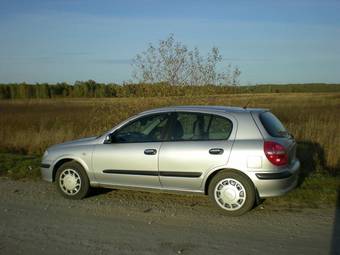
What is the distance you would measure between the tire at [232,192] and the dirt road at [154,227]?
0.15 metres

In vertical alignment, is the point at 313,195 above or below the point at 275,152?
below

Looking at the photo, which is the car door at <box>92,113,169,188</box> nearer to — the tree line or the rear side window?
the rear side window

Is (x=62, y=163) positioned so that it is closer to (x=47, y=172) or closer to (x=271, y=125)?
(x=47, y=172)

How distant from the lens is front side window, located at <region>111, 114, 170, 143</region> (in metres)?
7.29

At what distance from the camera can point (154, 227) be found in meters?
6.06

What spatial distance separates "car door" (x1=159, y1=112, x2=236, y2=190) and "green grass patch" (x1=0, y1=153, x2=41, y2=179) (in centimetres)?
427

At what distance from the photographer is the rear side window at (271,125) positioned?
22.5ft

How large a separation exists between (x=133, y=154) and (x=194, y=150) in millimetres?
→ 1039

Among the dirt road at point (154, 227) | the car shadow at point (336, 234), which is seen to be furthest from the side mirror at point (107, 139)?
the car shadow at point (336, 234)

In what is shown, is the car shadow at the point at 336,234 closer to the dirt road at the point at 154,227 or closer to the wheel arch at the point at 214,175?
the dirt road at the point at 154,227

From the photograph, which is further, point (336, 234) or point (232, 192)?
point (232, 192)

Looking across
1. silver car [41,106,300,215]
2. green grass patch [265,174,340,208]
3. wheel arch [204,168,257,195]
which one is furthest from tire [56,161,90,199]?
green grass patch [265,174,340,208]

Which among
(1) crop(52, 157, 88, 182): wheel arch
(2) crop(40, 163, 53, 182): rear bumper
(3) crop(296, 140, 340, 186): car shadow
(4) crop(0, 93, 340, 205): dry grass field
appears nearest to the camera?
(1) crop(52, 157, 88, 182): wheel arch

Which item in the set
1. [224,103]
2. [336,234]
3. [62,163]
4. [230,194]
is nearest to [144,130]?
[62,163]
